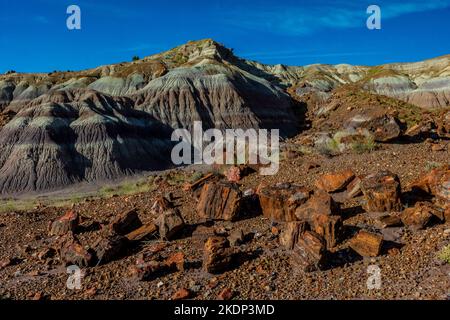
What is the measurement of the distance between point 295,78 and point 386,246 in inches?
3389

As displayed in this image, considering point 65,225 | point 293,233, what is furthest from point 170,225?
point 65,225

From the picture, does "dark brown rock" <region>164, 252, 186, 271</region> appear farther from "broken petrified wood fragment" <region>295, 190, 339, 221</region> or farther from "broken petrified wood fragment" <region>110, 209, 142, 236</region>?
"broken petrified wood fragment" <region>295, 190, 339, 221</region>

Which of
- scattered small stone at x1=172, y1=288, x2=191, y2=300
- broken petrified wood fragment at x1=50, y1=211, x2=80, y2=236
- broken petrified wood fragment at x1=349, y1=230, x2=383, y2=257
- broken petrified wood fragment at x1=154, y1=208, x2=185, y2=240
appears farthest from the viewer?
broken petrified wood fragment at x1=50, y1=211, x2=80, y2=236

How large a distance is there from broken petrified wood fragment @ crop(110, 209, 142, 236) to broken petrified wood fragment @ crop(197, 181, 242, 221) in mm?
1965

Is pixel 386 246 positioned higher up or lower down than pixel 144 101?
lower down

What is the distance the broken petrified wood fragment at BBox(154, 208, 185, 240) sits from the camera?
1071 centimetres

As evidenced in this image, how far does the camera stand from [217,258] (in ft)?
28.3

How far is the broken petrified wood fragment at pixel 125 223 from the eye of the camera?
461 inches

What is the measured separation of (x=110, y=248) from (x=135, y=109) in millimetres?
34837

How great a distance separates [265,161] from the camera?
17047 millimetres

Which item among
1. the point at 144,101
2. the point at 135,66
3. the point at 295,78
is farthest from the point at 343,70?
the point at 144,101

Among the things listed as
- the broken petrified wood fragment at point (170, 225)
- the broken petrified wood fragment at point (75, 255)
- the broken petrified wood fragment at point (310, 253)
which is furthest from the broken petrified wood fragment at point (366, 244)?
the broken petrified wood fragment at point (75, 255)

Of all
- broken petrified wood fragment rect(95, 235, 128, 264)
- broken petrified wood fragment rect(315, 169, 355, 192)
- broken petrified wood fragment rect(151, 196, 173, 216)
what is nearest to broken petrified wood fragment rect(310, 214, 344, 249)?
broken petrified wood fragment rect(315, 169, 355, 192)
